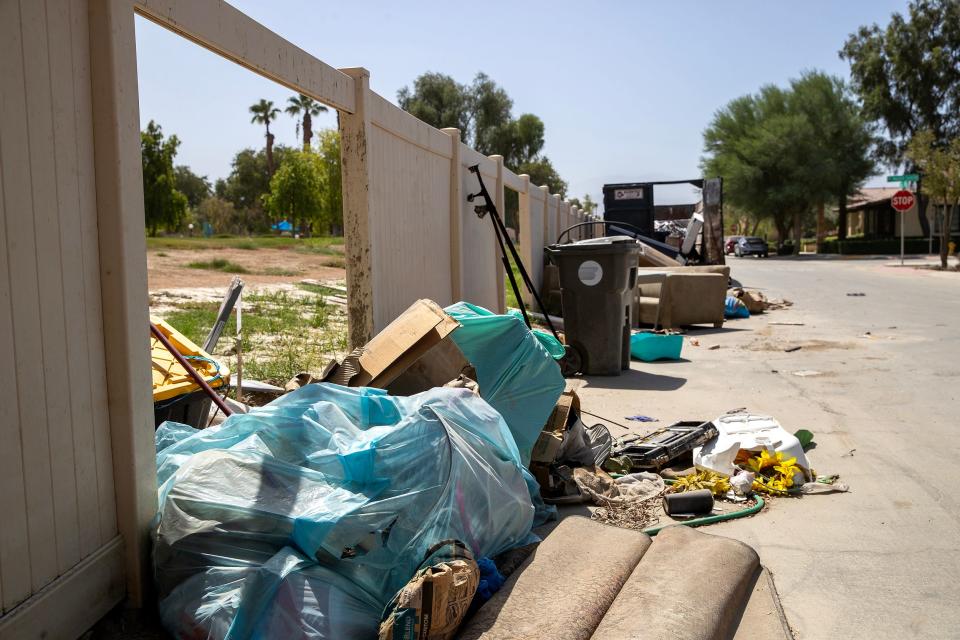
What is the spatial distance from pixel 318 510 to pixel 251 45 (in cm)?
299

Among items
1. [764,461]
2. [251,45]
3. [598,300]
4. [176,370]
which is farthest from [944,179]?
[176,370]

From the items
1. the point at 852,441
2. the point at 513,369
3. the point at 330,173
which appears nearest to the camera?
the point at 513,369

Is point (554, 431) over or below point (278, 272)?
below

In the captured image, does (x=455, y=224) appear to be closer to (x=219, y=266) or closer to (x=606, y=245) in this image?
(x=606, y=245)

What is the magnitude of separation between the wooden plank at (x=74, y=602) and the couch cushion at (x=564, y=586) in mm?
1257

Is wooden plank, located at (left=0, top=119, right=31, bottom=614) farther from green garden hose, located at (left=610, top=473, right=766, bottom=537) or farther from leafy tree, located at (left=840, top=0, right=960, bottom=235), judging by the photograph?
leafy tree, located at (left=840, top=0, right=960, bottom=235)

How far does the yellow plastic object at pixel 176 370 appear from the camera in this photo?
407cm

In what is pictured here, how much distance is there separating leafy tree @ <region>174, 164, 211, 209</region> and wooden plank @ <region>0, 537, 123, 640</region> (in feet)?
278

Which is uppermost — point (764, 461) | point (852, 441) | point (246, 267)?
point (246, 267)

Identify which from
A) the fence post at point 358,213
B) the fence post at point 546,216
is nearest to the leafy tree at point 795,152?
the fence post at point 546,216

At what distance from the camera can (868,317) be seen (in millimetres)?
13961

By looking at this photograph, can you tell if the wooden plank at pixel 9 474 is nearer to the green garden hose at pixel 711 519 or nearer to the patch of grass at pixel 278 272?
the green garden hose at pixel 711 519

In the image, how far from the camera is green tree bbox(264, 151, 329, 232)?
4958 centimetres

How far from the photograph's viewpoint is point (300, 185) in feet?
Result: 164
